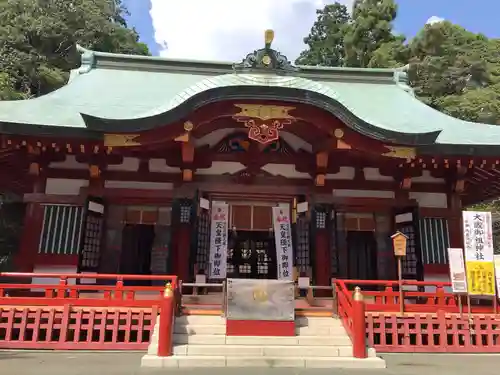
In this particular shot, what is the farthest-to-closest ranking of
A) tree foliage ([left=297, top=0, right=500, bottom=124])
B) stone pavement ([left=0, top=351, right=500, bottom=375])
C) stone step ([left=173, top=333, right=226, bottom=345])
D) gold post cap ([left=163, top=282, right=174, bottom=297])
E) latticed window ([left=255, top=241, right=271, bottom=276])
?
1. tree foliage ([left=297, top=0, right=500, bottom=124])
2. latticed window ([left=255, top=241, right=271, bottom=276])
3. stone step ([left=173, top=333, right=226, bottom=345])
4. gold post cap ([left=163, top=282, right=174, bottom=297])
5. stone pavement ([left=0, top=351, right=500, bottom=375])

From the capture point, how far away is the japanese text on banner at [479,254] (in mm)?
8000

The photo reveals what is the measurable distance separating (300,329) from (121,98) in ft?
23.0

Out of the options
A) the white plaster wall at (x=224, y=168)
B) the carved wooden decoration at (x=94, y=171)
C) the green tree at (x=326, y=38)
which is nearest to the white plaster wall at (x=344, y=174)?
the white plaster wall at (x=224, y=168)

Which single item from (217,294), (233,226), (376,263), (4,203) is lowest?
(217,294)

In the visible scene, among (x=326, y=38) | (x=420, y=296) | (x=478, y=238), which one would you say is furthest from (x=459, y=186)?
(x=326, y=38)

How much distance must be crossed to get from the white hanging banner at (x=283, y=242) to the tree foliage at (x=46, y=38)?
63.3ft

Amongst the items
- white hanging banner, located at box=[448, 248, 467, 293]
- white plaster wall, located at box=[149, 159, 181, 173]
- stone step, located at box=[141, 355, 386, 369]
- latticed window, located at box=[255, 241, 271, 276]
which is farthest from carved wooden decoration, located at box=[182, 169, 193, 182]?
white hanging banner, located at box=[448, 248, 467, 293]

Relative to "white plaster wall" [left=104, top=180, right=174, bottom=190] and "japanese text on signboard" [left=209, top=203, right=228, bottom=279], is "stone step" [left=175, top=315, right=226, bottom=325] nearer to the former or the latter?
"japanese text on signboard" [left=209, top=203, right=228, bottom=279]

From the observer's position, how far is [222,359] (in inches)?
251

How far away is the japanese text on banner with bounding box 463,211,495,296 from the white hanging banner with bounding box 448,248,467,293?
3.2 inches

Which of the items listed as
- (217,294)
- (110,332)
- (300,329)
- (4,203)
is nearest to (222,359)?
(300,329)

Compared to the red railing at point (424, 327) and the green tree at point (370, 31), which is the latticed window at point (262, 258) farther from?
the green tree at point (370, 31)

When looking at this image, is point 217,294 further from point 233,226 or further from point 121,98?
point 121,98

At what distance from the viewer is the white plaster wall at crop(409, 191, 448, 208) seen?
33.7ft
